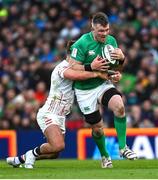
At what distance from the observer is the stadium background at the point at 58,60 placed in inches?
802

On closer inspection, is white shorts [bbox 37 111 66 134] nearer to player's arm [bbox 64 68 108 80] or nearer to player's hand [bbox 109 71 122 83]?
player's arm [bbox 64 68 108 80]

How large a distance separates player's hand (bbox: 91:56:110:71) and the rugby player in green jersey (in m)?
0.08

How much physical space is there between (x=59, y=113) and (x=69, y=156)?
6.56m

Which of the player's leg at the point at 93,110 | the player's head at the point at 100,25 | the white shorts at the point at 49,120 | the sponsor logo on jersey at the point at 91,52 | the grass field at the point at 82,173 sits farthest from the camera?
the white shorts at the point at 49,120

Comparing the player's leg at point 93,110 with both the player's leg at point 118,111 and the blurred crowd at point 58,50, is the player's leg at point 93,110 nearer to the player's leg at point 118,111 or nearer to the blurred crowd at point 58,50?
the player's leg at point 118,111

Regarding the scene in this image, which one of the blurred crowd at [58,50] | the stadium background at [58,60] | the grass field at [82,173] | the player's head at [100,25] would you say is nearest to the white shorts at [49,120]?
the grass field at [82,173]

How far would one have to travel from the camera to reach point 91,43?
1333 cm

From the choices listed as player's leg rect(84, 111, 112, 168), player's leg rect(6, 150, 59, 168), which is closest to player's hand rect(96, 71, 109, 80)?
player's leg rect(84, 111, 112, 168)

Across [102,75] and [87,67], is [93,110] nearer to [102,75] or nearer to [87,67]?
[102,75]

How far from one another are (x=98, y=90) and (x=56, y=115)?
84cm

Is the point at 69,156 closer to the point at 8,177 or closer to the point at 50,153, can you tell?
the point at 50,153

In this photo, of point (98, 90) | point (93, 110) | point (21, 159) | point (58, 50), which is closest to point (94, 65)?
point (98, 90)

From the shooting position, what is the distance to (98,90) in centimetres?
1341

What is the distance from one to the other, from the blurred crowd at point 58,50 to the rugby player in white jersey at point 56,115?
6.86 m
